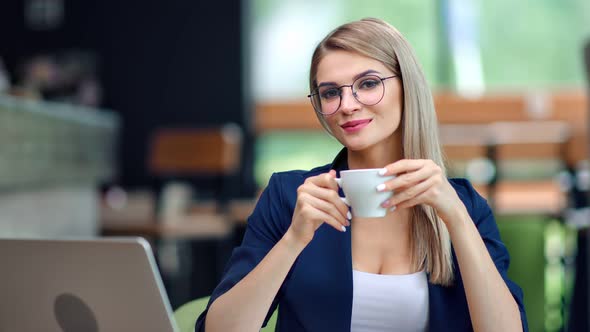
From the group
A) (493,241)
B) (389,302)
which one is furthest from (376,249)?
(493,241)

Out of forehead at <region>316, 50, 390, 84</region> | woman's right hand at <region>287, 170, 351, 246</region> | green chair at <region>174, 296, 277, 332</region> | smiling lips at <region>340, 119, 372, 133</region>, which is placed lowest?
green chair at <region>174, 296, 277, 332</region>

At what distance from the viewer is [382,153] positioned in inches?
53.3

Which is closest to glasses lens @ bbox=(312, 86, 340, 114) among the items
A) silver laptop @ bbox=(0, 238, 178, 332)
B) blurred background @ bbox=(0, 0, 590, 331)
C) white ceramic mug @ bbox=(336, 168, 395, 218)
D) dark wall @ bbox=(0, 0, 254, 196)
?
white ceramic mug @ bbox=(336, 168, 395, 218)

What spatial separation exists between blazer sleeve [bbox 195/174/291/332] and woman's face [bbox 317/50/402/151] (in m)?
0.19

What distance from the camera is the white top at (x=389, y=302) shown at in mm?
1270

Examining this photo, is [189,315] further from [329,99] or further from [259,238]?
[329,99]

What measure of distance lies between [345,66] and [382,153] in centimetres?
21

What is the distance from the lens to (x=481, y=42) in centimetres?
593

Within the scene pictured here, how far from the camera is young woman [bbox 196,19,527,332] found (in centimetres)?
115

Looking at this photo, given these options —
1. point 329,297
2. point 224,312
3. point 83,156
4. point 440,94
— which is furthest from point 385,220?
point 440,94

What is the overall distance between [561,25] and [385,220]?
510 cm

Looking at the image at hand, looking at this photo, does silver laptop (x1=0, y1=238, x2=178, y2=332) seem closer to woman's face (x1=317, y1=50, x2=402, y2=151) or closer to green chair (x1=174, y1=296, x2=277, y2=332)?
green chair (x1=174, y1=296, x2=277, y2=332)

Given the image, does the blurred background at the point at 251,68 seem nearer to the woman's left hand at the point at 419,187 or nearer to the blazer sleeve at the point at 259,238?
the blazer sleeve at the point at 259,238

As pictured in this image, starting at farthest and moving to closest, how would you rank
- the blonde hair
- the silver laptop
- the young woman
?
the blonde hair
the young woman
the silver laptop
